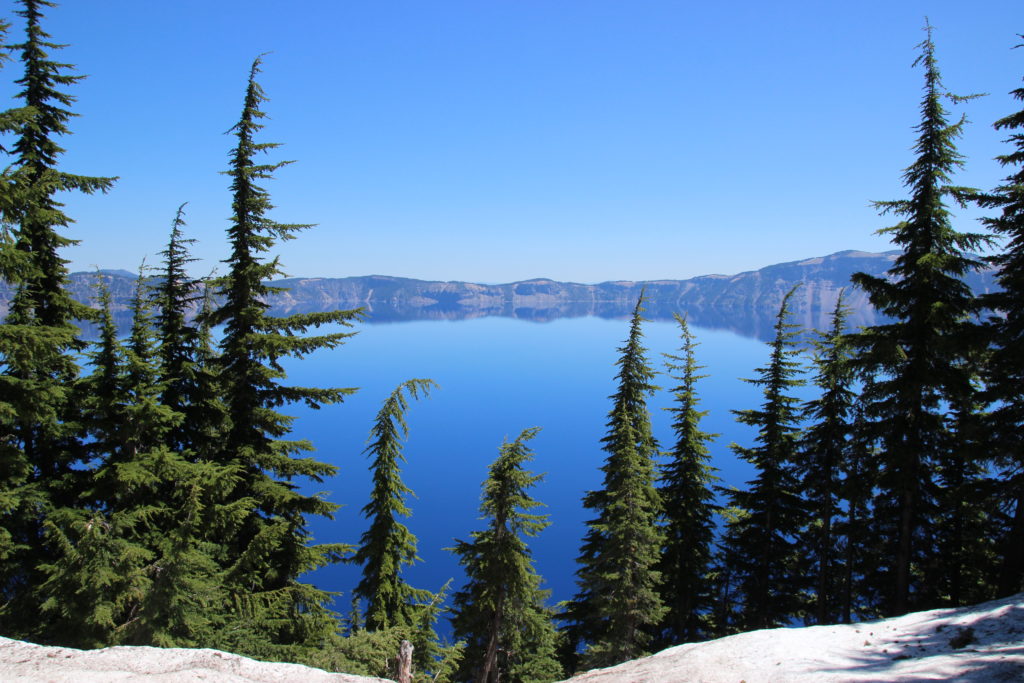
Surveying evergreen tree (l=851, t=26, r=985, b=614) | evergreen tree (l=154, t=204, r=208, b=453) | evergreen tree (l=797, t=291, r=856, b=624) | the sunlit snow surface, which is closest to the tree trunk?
the sunlit snow surface

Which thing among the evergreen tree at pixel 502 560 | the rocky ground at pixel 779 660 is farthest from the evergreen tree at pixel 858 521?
the evergreen tree at pixel 502 560

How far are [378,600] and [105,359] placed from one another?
406 inches

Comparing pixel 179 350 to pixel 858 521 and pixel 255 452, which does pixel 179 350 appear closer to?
pixel 255 452

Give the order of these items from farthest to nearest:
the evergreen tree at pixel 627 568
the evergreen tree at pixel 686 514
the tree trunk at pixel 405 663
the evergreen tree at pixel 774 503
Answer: the evergreen tree at pixel 686 514, the evergreen tree at pixel 774 503, the evergreen tree at pixel 627 568, the tree trunk at pixel 405 663

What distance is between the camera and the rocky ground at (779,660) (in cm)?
717

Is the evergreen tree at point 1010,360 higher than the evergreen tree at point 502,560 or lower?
higher

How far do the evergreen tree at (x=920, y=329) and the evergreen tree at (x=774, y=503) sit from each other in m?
6.40

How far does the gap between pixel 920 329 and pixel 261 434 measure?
18059mm

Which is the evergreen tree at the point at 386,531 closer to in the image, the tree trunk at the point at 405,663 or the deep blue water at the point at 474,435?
the deep blue water at the point at 474,435

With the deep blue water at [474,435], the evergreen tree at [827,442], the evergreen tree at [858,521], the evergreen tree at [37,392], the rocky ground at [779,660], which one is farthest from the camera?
the deep blue water at [474,435]

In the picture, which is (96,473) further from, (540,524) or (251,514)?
(540,524)

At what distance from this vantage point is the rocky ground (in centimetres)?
717

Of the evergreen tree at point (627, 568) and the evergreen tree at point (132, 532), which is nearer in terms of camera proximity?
the evergreen tree at point (132, 532)

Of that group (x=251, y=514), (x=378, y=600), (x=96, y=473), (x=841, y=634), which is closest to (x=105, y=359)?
(x=96, y=473)
